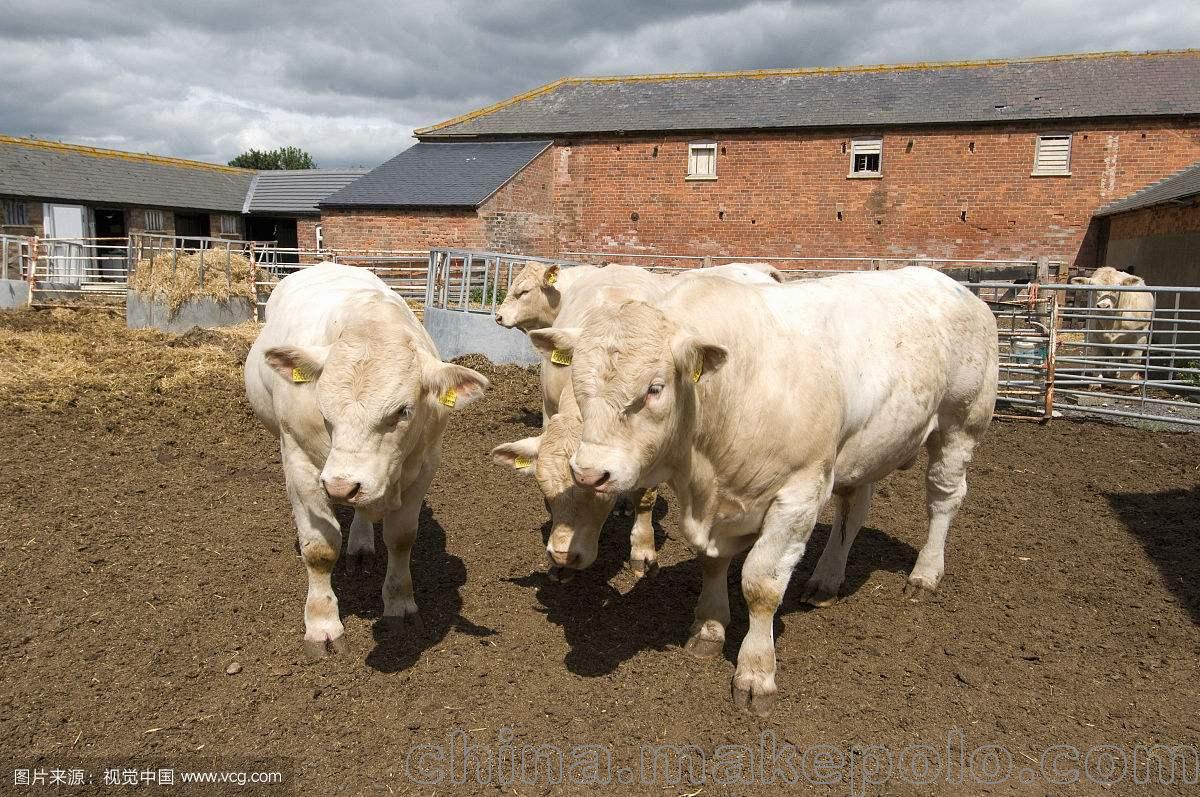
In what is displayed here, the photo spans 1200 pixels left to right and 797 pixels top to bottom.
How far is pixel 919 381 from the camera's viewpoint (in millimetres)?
4086

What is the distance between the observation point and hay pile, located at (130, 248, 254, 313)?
51.5 ft

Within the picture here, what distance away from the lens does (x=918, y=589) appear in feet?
16.1

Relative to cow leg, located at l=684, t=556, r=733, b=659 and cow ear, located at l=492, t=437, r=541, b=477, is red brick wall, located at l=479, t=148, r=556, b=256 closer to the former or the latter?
cow ear, located at l=492, t=437, r=541, b=477

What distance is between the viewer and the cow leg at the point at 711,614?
4.06 m

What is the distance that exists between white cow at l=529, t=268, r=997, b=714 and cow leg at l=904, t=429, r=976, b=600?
0.95 ft

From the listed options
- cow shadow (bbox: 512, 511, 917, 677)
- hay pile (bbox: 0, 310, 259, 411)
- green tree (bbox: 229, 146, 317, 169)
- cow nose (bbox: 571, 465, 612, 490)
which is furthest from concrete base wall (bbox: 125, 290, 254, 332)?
green tree (bbox: 229, 146, 317, 169)

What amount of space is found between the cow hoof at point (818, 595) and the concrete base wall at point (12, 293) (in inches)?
796

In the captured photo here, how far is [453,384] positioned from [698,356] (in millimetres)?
1157

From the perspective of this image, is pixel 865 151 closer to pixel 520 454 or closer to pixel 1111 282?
pixel 1111 282

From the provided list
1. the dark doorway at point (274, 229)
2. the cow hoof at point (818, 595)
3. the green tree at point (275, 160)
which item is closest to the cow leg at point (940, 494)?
the cow hoof at point (818, 595)

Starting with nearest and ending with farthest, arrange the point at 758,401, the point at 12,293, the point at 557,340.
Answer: the point at 557,340, the point at 758,401, the point at 12,293

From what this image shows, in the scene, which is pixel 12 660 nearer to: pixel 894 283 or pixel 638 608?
pixel 638 608

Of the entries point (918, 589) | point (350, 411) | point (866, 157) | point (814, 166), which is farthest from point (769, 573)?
point (866, 157)

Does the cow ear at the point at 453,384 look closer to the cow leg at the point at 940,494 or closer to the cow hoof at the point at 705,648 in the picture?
the cow hoof at the point at 705,648
